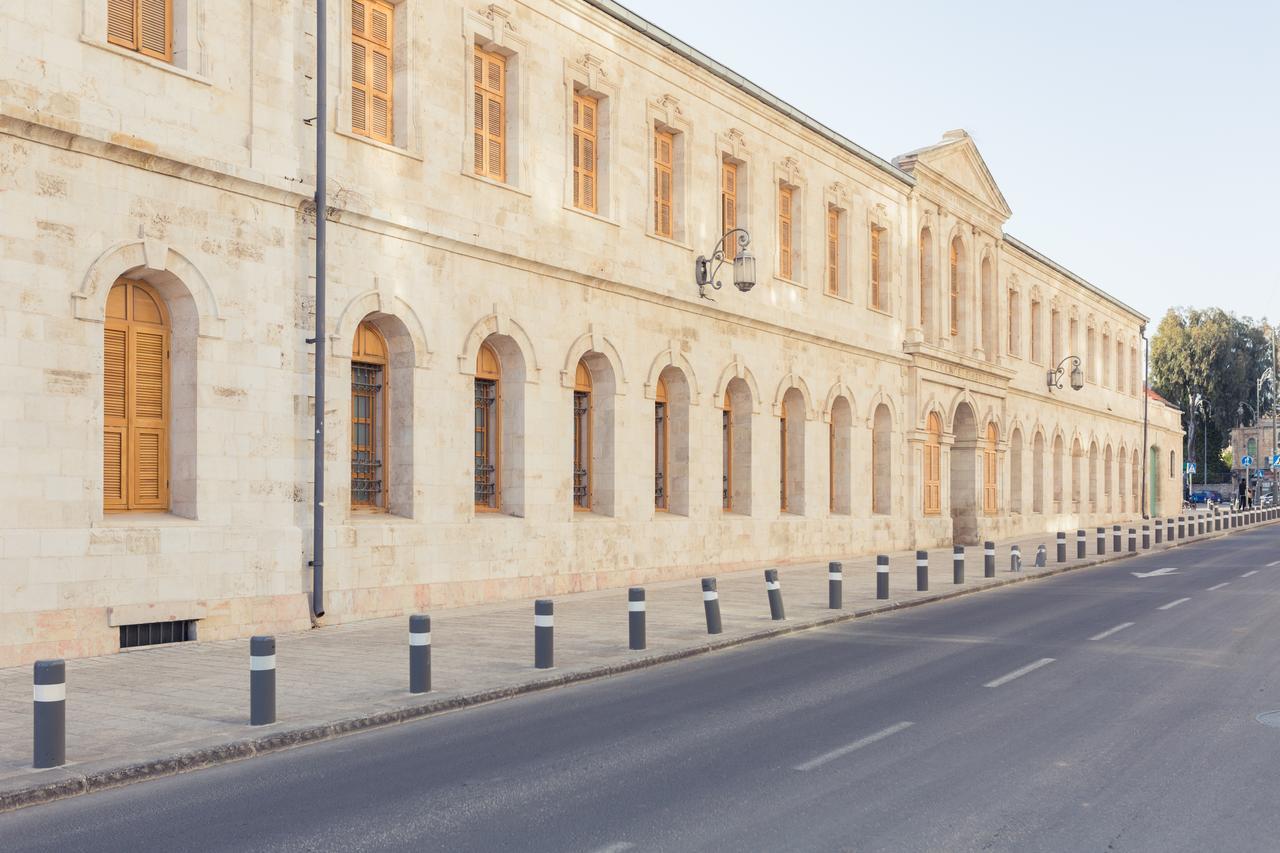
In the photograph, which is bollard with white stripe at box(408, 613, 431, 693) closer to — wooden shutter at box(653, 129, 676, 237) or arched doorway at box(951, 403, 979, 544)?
wooden shutter at box(653, 129, 676, 237)

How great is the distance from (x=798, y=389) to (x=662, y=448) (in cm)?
553

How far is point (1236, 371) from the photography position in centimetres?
8912

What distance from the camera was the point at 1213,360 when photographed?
88.7m

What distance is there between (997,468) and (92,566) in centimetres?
3288

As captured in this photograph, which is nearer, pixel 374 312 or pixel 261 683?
pixel 261 683

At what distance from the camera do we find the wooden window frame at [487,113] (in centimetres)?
1925

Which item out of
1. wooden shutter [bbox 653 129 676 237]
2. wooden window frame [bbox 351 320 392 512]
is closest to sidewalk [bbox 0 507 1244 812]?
wooden window frame [bbox 351 320 392 512]

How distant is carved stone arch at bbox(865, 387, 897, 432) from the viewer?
105 ft

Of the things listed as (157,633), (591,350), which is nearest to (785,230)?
(591,350)

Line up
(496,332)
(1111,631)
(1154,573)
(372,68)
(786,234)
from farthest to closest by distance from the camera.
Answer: (786,234) → (1154,573) → (496,332) → (372,68) → (1111,631)

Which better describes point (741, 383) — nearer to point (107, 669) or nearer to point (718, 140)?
point (718, 140)

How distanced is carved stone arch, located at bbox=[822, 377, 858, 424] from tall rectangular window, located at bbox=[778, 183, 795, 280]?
318cm

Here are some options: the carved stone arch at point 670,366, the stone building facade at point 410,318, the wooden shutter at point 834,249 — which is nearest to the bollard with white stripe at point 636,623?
the stone building facade at point 410,318

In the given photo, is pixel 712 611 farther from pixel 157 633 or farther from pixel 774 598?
pixel 157 633
